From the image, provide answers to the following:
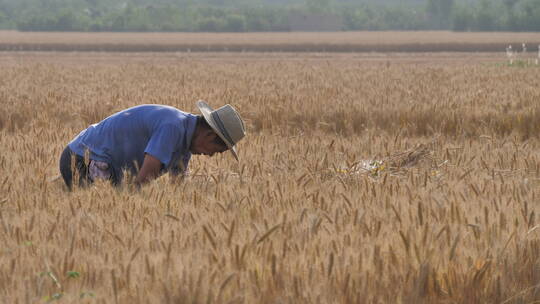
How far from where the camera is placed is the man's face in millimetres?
5230

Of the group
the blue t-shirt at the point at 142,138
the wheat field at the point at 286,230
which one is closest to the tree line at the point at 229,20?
the wheat field at the point at 286,230

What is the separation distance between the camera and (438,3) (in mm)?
128125

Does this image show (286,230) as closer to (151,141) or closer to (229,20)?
(151,141)

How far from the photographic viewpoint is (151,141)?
5074 mm

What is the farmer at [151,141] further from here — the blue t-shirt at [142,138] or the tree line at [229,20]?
the tree line at [229,20]

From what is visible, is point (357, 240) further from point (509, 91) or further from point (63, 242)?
point (509, 91)

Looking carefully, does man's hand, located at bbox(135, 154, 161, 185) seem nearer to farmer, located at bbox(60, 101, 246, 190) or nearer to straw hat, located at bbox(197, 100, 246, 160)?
farmer, located at bbox(60, 101, 246, 190)

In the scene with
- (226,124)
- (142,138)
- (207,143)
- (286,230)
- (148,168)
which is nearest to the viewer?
(286,230)

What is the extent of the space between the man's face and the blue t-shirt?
61 millimetres

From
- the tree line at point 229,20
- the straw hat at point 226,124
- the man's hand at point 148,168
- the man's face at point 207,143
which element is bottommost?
the tree line at point 229,20

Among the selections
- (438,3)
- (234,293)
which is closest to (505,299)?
(234,293)

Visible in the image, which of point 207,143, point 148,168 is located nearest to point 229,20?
point 207,143

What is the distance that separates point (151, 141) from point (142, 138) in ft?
1.17

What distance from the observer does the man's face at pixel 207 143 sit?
5230 millimetres
